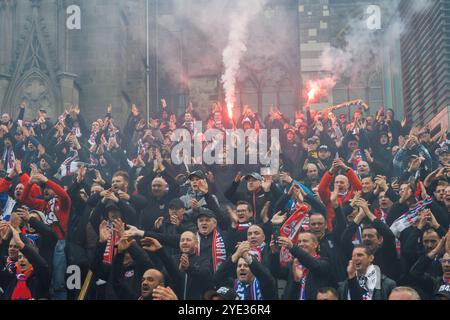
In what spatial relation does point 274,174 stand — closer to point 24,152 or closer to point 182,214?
point 182,214

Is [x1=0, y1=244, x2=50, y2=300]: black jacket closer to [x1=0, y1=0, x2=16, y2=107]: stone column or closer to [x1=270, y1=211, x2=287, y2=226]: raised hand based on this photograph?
[x1=270, y1=211, x2=287, y2=226]: raised hand

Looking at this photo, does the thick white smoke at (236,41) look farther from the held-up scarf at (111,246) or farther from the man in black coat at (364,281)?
the man in black coat at (364,281)

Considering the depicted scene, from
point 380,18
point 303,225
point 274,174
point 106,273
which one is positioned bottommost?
point 106,273

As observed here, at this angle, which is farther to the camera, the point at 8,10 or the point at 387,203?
the point at 8,10

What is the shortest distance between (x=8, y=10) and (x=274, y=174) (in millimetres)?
13514

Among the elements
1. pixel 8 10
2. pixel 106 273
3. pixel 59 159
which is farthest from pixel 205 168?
pixel 8 10

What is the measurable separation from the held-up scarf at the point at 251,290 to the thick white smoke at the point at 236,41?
54.4ft

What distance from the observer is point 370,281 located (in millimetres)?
9016

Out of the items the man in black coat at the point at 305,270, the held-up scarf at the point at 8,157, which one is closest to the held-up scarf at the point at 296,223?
the man in black coat at the point at 305,270

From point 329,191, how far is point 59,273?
172 inches

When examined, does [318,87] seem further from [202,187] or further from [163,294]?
[163,294]

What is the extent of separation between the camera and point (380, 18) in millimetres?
24234

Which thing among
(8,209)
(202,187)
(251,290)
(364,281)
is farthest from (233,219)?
(8,209)

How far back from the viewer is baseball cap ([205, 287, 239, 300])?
8992 mm
